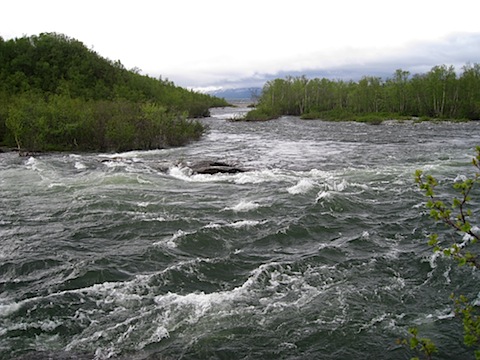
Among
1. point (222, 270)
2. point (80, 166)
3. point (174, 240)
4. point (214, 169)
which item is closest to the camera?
point (222, 270)

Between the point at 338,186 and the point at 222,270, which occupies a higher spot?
the point at 338,186

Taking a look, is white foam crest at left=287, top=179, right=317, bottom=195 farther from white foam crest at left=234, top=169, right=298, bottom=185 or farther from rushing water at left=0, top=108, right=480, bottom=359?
white foam crest at left=234, top=169, right=298, bottom=185

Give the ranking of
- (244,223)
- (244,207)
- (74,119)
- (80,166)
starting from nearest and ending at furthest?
1. (244,223)
2. (244,207)
3. (80,166)
4. (74,119)

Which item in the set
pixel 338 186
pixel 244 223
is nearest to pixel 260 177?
pixel 338 186

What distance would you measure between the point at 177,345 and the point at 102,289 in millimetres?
2989

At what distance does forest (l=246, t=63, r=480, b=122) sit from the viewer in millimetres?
70875

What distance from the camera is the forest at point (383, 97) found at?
70.9m

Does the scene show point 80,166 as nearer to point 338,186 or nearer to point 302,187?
point 302,187

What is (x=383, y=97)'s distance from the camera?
273 feet

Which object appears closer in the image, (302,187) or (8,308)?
(8,308)

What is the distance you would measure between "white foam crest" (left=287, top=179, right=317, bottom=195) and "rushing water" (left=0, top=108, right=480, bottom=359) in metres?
0.13

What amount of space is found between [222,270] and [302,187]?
9.02 metres

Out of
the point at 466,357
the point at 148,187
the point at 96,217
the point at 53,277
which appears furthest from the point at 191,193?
the point at 466,357

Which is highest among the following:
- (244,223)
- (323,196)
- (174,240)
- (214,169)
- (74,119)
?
(74,119)
